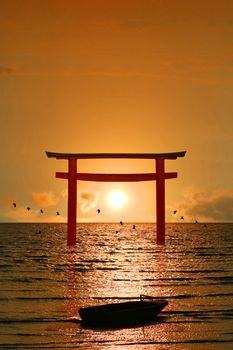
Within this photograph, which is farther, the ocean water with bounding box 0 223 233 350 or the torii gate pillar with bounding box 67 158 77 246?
the torii gate pillar with bounding box 67 158 77 246

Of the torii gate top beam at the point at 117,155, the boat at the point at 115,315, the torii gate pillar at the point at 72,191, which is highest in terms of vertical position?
the torii gate top beam at the point at 117,155

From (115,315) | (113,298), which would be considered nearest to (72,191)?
(113,298)

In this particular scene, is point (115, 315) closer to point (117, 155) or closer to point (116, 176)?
point (117, 155)

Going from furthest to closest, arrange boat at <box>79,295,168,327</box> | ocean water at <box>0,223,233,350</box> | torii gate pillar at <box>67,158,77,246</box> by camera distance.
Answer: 1. torii gate pillar at <box>67,158,77,246</box>
2. boat at <box>79,295,168,327</box>
3. ocean water at <box>0,223,233,350</box>

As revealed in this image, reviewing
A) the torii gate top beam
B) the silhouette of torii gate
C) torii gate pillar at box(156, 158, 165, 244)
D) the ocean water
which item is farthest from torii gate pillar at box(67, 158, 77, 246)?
torii gate pillar at box(156, 158, 165, 244)

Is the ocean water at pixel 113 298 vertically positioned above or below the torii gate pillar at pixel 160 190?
below

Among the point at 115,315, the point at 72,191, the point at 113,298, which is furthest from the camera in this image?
the point at 72,191

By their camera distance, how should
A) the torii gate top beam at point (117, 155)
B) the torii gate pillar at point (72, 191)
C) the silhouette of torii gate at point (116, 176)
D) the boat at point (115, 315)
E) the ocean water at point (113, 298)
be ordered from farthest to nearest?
the torii gate pillar at point (72, 191) < the silhouette of torii gate at point (116, 176) < the torii gate top beam at point (117, 155) < the boat at point (115, 315) < the ocean water at point (113, 298)

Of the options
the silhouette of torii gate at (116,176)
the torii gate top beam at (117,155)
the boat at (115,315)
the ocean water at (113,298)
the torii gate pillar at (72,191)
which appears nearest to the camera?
the ocean water at (113,298)

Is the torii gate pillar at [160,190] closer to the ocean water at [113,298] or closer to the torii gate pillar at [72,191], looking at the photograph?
the ocean water at [113,298]

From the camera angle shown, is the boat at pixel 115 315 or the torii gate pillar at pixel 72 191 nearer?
the boat at pixel 115 315

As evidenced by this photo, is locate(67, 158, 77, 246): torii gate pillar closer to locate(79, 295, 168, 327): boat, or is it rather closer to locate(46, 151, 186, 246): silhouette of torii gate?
locate(46, 151, 186, 246): silhouette of torii gate

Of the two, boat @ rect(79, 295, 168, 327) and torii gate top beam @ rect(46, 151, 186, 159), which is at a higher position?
torii gate top beam @ rect(46, 151, 186, 159)

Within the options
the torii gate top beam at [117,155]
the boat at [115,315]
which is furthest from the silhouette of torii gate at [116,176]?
the boat at [115,315]
